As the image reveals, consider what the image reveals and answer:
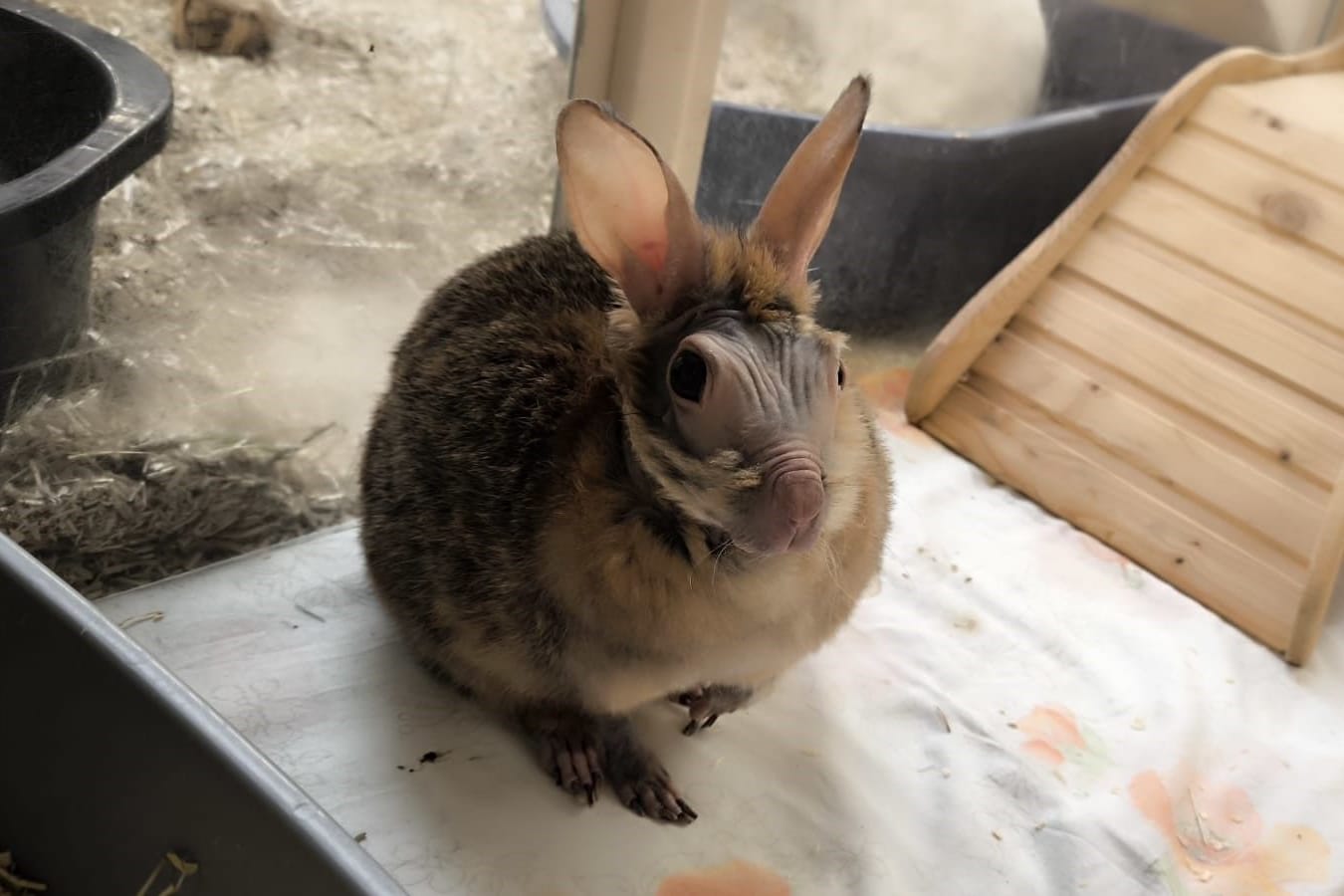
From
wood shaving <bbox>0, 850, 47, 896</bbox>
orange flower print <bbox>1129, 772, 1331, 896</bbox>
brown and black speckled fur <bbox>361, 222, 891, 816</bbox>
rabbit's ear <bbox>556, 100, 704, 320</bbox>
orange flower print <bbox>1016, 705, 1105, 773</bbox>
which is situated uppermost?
rabbit's ear <bbox>556, 100, 704, 320</bbox>

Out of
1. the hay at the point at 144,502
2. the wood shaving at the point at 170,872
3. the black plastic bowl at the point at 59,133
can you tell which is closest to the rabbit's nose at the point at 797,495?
the wood shaving at the point at 170,872

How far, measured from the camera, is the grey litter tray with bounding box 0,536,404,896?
1031 millimetres

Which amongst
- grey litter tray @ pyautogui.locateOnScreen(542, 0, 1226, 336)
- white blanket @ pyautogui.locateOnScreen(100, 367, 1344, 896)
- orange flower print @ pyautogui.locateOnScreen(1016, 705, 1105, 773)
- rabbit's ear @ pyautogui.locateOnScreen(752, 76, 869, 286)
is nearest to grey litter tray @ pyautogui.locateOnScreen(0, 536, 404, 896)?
white blanket @ pyautogui.locateOnScreen(100, 367, 1344, 896)

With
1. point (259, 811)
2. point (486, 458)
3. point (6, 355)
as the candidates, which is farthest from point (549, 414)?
point (6, 355)

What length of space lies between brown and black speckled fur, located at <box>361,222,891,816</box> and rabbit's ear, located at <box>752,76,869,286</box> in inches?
1.7

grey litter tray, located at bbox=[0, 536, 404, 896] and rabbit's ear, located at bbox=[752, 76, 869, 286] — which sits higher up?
rabbit's ear, located at bbox=[752, 76, 869, 286]

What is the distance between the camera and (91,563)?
1.66 metres

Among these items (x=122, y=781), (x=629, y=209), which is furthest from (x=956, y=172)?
(x=122, y=781)

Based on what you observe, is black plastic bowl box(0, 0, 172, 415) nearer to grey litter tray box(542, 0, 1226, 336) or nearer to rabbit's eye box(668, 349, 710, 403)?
Result: rabbit's eye box(668, 349, 710, 403)

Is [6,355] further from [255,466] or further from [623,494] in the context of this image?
[623,494]

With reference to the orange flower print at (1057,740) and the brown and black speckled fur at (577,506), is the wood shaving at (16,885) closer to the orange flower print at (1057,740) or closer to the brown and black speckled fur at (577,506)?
the brown and black speckled fur at (577,506)

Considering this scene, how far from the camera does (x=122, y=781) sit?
1.14 meters

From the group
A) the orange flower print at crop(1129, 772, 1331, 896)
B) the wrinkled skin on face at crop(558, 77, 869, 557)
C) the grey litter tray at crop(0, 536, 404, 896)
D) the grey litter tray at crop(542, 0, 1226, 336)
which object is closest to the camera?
the grey litter tray at crop(0, 536, 404, 896)

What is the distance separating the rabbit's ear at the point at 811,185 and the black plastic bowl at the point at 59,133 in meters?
0.70
